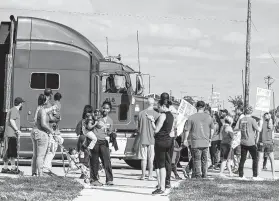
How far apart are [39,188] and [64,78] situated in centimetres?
710

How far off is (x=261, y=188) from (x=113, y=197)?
3.41m

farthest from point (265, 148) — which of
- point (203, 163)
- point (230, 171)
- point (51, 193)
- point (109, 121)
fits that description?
point (51, 193)

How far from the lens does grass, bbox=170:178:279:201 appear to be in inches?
513

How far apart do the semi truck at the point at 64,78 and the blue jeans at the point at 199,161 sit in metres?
3.56

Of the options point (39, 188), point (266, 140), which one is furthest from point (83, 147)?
point (266, 140)

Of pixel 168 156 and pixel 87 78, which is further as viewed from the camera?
pixel 87 78

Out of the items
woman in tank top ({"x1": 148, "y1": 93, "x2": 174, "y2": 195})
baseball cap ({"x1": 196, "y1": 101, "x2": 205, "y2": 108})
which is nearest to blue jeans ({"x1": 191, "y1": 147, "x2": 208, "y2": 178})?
baseball cap ({"x1": 196, "y1": 101, "x2": 205, "y2": 108})

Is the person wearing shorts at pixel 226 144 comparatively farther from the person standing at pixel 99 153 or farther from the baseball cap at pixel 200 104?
the person standing at pixel 99 153

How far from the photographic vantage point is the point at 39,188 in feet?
44.3

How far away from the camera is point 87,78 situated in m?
20.5

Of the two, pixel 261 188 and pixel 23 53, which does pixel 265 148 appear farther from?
pixel 23 53

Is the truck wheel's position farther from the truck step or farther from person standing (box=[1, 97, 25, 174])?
person standing (box=[1, 97, 25, 174])

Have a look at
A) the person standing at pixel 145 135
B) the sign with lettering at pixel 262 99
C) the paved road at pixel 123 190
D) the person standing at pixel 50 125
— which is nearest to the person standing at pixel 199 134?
the paved road at pixel 123 190

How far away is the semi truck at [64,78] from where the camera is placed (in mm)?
19922
